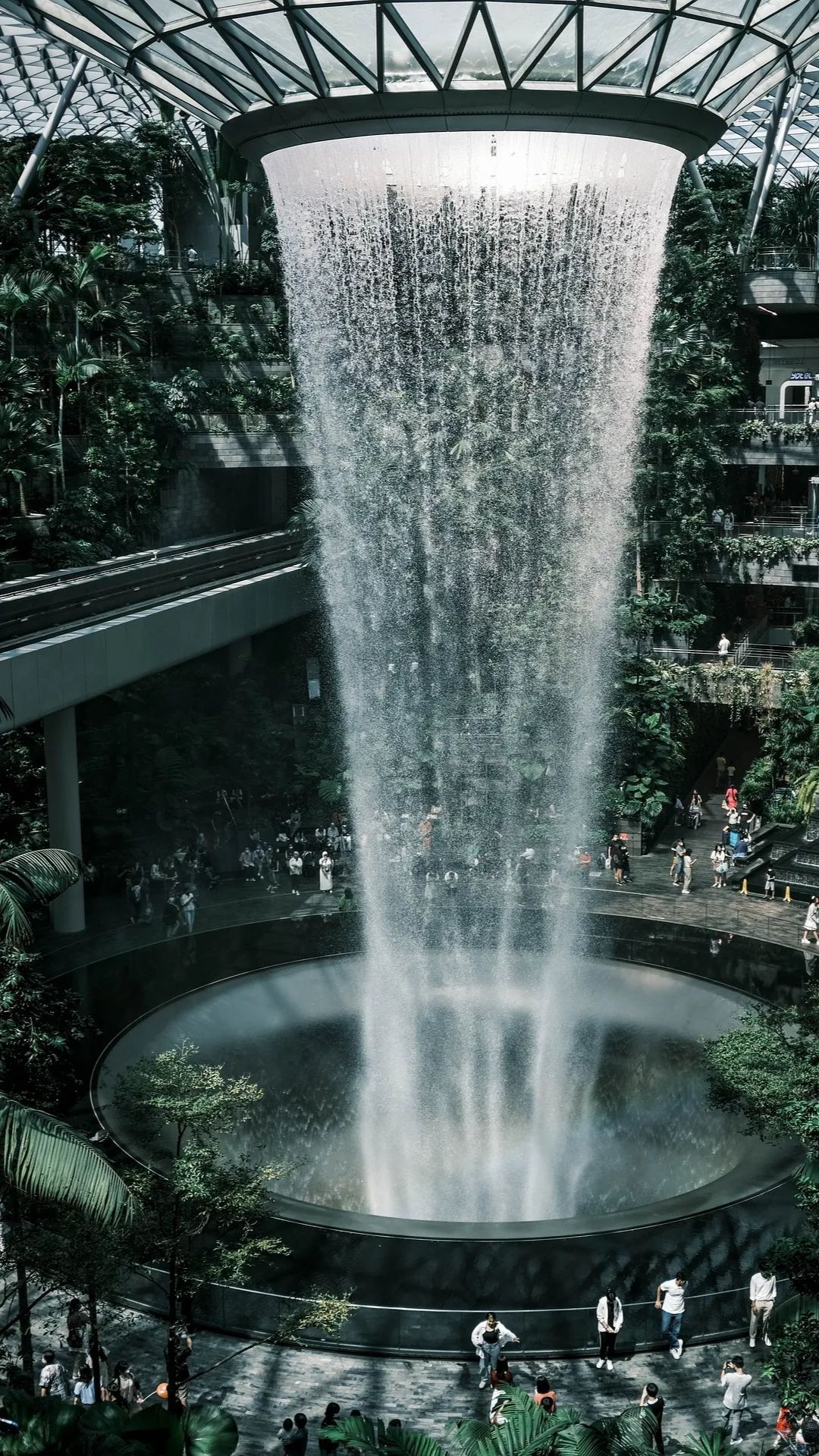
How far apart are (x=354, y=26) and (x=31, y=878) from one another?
15729mm

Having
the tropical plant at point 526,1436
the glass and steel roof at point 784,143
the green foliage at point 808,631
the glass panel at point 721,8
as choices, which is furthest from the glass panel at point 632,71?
the glass and steel roof at point 784,143

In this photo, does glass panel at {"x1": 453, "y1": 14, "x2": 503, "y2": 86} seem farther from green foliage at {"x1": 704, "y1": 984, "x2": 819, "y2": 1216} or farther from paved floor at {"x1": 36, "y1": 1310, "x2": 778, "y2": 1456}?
paved floor at {"x1": 36, "y1": 1310, "x2": 778, "y2": 1456}

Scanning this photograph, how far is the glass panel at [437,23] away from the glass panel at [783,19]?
4586 mm

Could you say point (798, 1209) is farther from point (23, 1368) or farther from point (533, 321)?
point (533, 321)

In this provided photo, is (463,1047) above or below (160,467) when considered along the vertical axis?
below

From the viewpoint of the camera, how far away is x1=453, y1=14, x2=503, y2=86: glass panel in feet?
74.4

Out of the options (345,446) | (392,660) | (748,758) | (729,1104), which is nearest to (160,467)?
(345,446)

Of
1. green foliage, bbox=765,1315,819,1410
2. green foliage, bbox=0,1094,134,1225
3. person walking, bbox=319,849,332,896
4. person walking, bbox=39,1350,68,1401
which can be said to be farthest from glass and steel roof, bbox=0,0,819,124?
person walking, bbox=39,1350,68,1401

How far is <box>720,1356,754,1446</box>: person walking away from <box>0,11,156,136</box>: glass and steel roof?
176 ft

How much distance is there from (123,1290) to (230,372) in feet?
128

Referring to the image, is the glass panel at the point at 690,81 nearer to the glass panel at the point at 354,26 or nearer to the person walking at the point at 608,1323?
the glass panel at the point at 354,26

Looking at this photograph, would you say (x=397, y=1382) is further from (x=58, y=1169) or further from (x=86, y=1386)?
(x=58, y=1169)

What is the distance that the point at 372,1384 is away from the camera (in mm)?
15352

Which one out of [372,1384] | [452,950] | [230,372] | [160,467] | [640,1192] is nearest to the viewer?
[372,1384]
